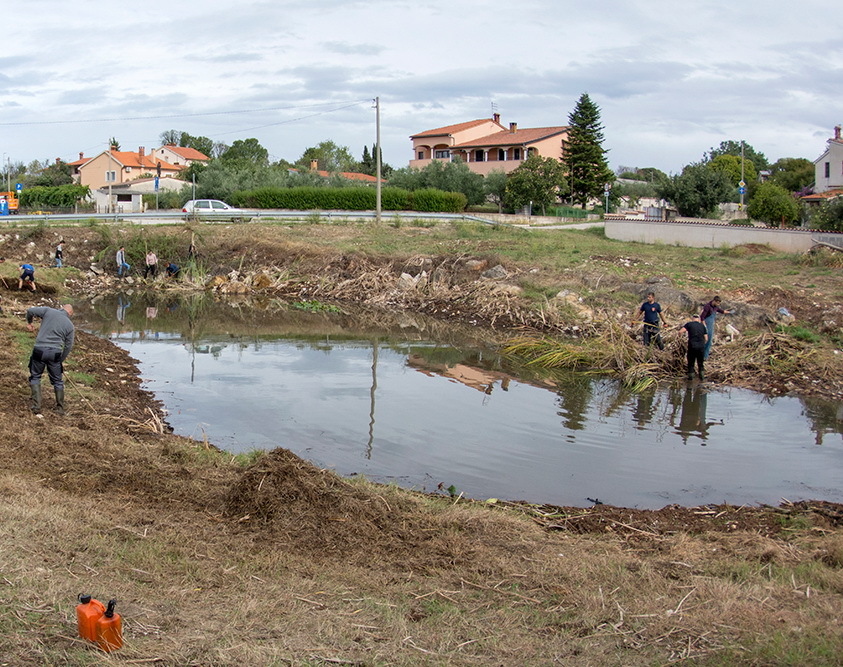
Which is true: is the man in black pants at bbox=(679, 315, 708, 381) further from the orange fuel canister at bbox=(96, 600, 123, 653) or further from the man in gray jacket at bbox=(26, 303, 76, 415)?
the orange fuel canister at bbox=(96, 600, 123, 653)

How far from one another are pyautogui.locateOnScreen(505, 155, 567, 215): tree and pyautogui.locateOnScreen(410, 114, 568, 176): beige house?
39.8 ft

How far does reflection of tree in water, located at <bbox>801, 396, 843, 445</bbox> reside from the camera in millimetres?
14055

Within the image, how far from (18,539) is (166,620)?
197 cm

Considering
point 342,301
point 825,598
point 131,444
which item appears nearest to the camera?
point 825,598

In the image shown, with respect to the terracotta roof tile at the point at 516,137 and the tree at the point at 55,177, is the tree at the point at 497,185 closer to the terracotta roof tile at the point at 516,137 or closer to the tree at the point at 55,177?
the terracotta roof tile at the point at 516,137

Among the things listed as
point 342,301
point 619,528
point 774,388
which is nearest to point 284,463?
point 619,528

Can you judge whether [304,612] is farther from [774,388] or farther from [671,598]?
[774,388]

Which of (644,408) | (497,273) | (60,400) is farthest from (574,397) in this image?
(497,273)

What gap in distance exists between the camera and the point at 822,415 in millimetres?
15117

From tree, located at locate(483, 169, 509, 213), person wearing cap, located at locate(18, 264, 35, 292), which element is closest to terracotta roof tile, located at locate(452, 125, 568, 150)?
tree, located at locate(483, 169, 509, 213)

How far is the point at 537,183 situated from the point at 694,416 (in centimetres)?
4079

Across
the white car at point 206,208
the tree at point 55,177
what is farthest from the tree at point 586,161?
the tree at point 55,177

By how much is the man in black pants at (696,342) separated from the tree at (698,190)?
33.1 meters

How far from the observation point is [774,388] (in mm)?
16922
